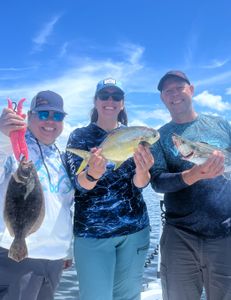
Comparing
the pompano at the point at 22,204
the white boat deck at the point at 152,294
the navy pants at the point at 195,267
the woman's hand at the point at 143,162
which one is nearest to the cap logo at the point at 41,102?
the pompano at the point at 22,204

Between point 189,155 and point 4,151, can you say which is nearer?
point 4,151

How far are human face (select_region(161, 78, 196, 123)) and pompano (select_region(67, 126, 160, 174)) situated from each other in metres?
0.84

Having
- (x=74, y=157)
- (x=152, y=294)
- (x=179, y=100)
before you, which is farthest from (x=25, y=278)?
(x=152, y=294)

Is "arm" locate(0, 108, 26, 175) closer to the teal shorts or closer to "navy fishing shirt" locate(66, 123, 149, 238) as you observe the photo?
"navy fishing shirt" locate(66, 123, 149, 238)

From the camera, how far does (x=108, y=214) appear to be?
4.78 metres

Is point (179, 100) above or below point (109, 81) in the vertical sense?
below

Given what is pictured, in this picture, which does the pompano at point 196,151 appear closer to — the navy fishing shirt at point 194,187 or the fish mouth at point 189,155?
the fish mouth at point 189,155

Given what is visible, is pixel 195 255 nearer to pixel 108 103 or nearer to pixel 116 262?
pixel 116 262

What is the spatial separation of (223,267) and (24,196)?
8.71 feet

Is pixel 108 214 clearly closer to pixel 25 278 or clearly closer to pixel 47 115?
pixel 25 278

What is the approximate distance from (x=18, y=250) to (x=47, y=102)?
1844mm

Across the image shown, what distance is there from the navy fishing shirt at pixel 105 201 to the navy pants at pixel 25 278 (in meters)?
0.70

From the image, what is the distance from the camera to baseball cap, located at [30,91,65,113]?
4.61 m

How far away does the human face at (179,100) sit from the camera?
5270mm
